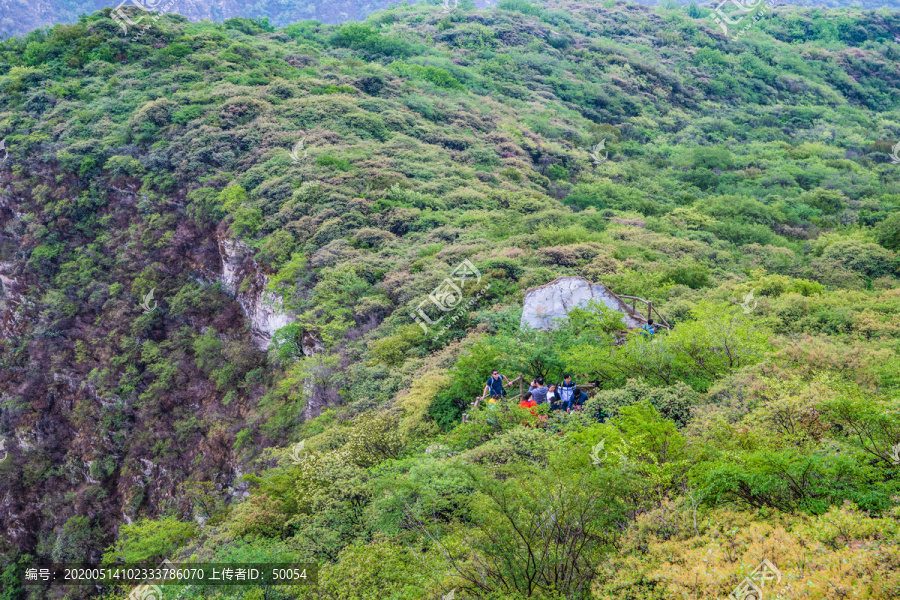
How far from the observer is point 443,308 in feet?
71.9

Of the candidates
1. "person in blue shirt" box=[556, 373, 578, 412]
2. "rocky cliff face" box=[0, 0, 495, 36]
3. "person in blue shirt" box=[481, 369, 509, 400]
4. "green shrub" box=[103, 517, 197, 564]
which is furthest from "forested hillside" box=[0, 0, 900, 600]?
"rocky cliff face" box=[0, 0, 495, 36]

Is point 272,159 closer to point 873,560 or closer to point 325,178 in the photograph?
point 325,178

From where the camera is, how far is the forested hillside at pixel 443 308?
8867 millimetres

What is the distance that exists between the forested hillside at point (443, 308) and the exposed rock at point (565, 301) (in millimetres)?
759

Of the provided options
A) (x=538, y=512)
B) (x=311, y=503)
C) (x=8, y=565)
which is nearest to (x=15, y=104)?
(x=8, y=565)

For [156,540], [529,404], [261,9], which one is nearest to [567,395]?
[529,404]

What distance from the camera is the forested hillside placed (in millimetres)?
8867

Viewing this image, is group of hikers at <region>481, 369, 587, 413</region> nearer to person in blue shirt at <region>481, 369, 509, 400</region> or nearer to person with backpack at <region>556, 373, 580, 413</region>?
person with backpack at <region>556, 373, 580, 413</region>

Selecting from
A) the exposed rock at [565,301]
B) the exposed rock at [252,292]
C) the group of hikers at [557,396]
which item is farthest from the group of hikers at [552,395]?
the exposed rock at [252,292]

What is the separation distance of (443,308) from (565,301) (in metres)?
5.40

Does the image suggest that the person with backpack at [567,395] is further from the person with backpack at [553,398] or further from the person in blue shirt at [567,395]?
the person with backpack at [553,398]

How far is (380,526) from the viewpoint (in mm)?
11508

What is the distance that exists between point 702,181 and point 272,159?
3017cm

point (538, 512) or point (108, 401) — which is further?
point (108, 401)
